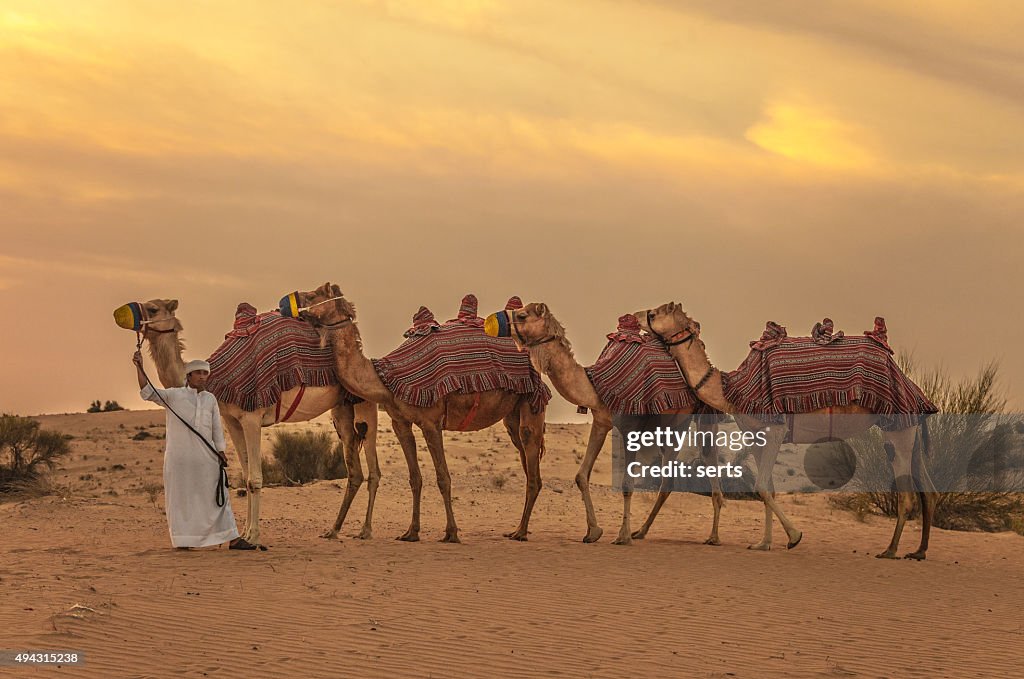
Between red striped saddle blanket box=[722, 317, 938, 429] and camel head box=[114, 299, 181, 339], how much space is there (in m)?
6.89

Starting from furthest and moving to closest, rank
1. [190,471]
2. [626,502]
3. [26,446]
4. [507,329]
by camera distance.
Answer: [26,446] < [626,502] < [507,329] < [190,471]

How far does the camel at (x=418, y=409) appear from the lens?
14609 millimetres

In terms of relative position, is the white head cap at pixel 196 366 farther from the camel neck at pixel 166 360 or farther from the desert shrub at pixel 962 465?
the desert shrub at pixel 962 465

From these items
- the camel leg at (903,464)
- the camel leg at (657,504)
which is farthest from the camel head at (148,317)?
the camel leg at (903,464)

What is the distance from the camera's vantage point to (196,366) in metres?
13.3

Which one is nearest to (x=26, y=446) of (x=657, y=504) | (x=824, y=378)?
(x=657, y=504)

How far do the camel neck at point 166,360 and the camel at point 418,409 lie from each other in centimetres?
159

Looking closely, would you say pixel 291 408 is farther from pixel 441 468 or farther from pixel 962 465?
pixel 962 465

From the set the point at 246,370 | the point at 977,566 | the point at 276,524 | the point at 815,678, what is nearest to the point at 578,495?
the point at 276,524

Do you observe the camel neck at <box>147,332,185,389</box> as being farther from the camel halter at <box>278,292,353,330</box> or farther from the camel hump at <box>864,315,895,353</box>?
the camel hump at <box>864,315,895,353</box>

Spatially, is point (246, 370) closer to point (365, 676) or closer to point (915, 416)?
point (365, 676)

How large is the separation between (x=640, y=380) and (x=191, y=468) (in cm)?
569

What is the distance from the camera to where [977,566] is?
1593cm

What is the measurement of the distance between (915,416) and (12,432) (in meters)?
20.4
